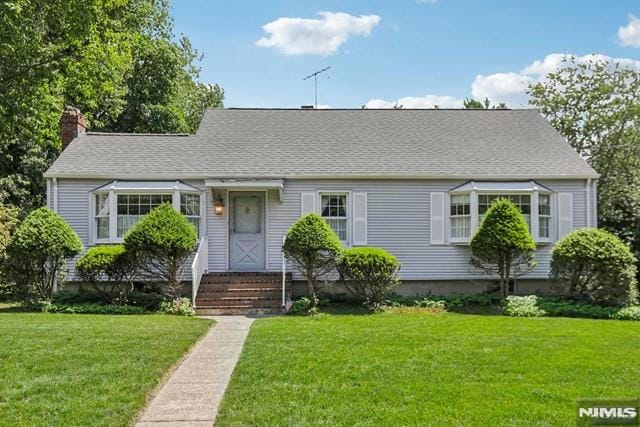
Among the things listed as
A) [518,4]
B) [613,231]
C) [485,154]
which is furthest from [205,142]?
[613,231]

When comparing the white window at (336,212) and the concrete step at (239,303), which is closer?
the concrete step at (239,303)

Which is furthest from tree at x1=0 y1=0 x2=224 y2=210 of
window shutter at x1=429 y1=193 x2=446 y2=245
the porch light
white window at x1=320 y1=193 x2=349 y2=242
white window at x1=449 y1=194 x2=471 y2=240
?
white window at x1=449 y1=194 x2=471 y2=240

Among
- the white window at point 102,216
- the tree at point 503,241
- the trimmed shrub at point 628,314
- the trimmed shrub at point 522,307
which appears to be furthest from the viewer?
the white window at point 102,216

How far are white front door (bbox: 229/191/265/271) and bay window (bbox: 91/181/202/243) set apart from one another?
3.09 feet

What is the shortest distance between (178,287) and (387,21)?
9.29 meters

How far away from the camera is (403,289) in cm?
1460

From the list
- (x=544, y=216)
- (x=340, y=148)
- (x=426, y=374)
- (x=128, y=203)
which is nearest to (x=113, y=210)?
(x=128, y=203)

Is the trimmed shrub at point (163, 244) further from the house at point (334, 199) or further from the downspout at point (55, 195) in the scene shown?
the downspout at point (55, 195)

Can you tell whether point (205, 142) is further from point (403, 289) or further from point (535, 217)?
point (535, 217)

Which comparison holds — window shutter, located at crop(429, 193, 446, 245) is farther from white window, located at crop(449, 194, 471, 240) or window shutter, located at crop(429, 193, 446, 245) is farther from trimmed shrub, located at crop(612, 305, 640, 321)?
trimmed shrub, located at crop(612, 305, 640, 321)

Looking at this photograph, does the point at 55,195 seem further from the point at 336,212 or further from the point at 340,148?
the point at 340,148

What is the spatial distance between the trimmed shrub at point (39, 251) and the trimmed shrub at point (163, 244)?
1530 millimetres

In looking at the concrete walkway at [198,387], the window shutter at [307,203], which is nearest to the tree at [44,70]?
the window shutter at [307,203]

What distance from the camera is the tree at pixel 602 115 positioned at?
Answer: 64.3ft
